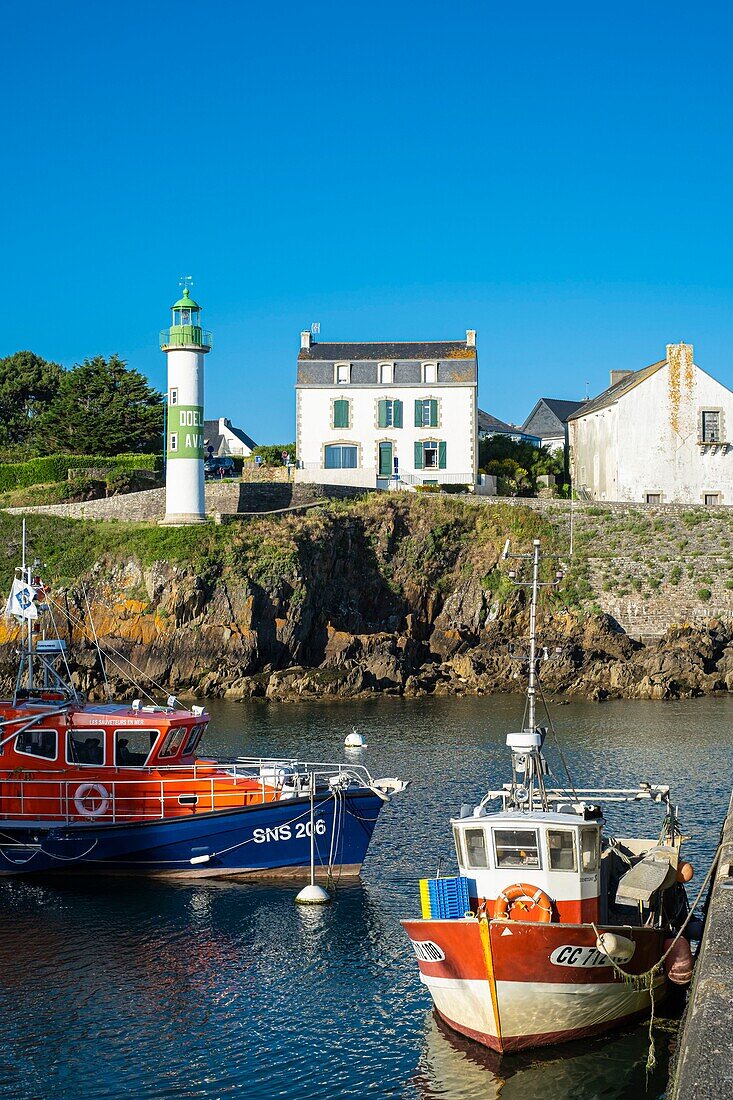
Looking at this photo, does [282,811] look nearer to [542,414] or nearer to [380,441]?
[380,441]

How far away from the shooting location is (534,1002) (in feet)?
49.6

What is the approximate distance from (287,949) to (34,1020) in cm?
449

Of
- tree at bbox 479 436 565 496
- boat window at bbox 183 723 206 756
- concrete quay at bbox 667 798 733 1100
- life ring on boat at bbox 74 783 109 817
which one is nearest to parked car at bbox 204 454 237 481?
tree at bbox 479 436 565 496

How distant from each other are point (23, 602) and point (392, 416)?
4234 centimetres

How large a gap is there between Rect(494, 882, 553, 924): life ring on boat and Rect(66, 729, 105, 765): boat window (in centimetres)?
1048

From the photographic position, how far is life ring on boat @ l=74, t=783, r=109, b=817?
76.9ft

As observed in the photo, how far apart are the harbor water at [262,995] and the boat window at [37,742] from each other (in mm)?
2639

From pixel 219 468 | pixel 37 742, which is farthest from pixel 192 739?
pixel 219 468

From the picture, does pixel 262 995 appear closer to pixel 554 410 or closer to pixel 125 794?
pixel 125 794

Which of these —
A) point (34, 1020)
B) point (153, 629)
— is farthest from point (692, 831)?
point (153, 629)

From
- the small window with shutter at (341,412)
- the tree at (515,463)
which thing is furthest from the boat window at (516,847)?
the tree at (515,463)

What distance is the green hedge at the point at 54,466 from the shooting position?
6594 centimetres

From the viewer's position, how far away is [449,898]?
1614 cm

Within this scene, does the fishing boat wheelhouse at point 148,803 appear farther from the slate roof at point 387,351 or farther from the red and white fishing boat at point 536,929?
the slate roof at point 387,351
